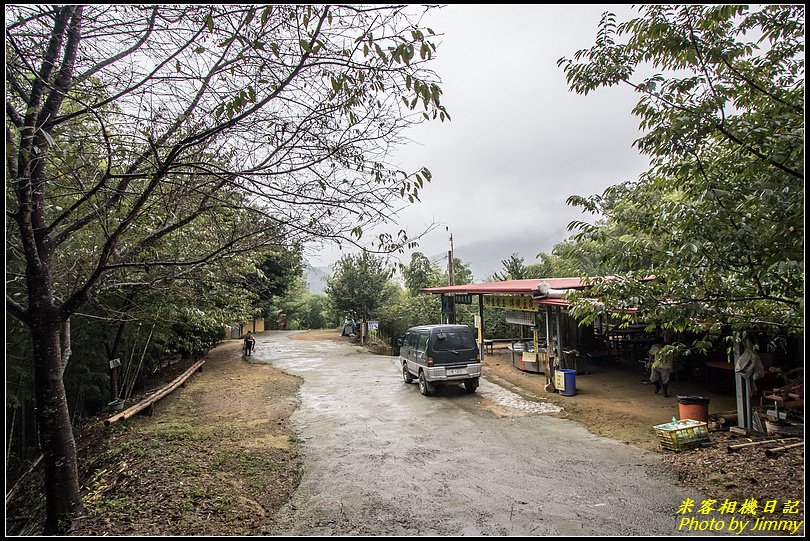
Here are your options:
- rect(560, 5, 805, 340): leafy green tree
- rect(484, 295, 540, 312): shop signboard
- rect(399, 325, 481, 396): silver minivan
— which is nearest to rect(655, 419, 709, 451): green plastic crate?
rect(560, 5, 805, 340): leafy green tree

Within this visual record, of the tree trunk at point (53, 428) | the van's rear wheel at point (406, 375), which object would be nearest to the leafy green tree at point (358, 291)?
the van's rear wheel at point (406, 375)

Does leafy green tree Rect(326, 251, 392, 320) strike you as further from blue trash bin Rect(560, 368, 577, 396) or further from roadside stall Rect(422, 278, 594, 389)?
blue trash bin Rect(560, 368, 577, 396)

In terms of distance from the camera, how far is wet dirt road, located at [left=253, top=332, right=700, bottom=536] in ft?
15.3

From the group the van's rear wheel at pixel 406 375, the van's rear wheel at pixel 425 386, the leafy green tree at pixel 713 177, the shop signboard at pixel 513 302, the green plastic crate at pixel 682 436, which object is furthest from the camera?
the shop signboard at pixel 513 302

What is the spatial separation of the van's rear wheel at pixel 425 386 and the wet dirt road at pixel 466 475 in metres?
0.50

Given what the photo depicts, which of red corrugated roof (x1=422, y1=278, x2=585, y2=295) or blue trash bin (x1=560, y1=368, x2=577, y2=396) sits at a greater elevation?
red corrugated roof (x1=422, y1=278, x2=585, y2=295)

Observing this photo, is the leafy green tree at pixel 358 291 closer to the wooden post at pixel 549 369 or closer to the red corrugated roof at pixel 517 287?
the red corrugated roof at pixel 517 287

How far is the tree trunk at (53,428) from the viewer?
437cm

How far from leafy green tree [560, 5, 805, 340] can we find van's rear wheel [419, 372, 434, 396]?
21.7 ft

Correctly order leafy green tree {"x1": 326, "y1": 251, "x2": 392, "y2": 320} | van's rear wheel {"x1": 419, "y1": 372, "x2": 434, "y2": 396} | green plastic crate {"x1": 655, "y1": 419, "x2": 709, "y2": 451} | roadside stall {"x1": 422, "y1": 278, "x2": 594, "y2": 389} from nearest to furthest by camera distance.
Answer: green plastic crate {"x1": 655, "y1": 419, "x2": 709, "y2": 451} < van's rear wheel {"x1": 419, "y1": 372, "x2": 434, "y2": 396} < roadside stall {"x1": 422, "y1": 278, "x2": 594, "y2": 389} < leafy green tree {"x1": 326, "y1": 251, "x2": 392, "y2": 320}

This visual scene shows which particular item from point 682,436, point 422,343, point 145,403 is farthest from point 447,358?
point 145,403

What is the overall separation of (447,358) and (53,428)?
26.6 feet

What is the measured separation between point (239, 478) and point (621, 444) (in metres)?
5.84

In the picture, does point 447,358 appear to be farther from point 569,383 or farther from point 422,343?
point 569,383
